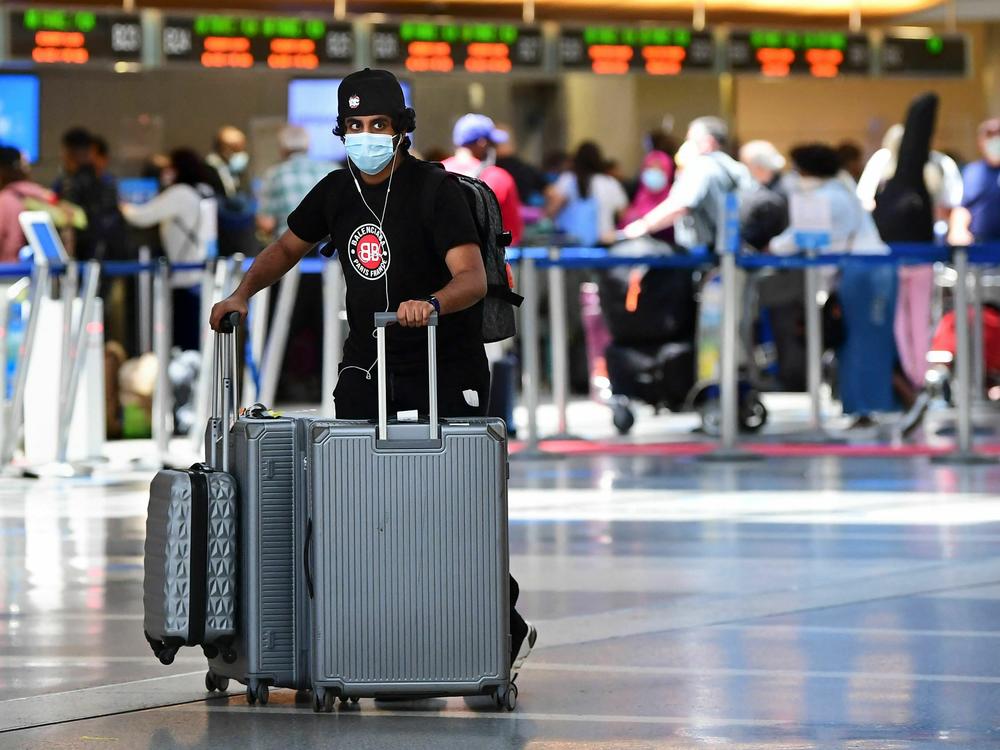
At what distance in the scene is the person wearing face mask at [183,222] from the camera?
547 inches

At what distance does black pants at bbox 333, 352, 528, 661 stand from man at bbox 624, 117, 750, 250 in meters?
6.92

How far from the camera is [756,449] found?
38.7ft

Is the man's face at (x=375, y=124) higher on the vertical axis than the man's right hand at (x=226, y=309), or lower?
higher

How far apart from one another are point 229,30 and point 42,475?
313 inches

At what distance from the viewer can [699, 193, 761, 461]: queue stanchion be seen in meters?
10.9

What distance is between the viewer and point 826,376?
53.5ft

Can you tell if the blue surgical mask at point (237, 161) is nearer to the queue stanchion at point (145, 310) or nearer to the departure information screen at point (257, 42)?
the queue stanchion at point (145, 310)

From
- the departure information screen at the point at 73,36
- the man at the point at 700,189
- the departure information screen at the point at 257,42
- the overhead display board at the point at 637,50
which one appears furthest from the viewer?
the overhead display board at the point at 637,50

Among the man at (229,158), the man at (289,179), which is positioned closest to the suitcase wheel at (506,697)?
the man at (289,179)

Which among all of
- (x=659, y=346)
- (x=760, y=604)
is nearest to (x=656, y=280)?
(x=659, y=346)

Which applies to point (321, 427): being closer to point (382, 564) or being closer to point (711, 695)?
point (382, 564)

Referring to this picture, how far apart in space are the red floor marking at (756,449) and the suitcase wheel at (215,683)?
662 cm

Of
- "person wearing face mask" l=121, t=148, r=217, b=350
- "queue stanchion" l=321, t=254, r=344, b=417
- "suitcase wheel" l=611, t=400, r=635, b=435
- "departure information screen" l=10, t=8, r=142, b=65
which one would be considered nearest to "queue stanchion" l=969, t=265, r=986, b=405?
"suitcase wheel" l=611, t=400, r=635, b=435

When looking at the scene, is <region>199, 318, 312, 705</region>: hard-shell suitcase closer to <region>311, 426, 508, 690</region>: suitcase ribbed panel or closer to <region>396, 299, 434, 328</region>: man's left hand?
Answer: <region>311, 426, 508, 690</region>: suitcase ribbed panel
